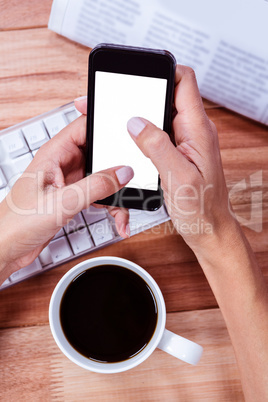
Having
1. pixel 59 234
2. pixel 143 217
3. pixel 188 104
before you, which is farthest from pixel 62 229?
pixel 188 104

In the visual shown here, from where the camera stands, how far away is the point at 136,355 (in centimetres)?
42

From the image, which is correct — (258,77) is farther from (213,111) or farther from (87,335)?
(87,335)

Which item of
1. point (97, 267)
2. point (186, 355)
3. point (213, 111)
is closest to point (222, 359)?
point (186, 355)

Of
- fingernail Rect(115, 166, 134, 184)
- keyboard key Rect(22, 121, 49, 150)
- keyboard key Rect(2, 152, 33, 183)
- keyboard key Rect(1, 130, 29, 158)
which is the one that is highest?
fingernail Rect(115, 166, 134, 184)

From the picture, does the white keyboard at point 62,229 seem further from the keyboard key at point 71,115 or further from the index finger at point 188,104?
the index finger at point 188,104

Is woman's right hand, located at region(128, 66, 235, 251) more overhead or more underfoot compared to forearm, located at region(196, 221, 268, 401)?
more overhead

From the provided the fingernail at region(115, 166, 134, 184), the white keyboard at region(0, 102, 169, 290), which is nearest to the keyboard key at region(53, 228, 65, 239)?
the white keyboard at region(0, 102, 169, 290)

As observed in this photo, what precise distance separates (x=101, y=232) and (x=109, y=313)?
11cm

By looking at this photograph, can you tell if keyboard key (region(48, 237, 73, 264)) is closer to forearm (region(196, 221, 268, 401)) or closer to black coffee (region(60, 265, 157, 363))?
black coffee (region(60, 265, 157, 363))

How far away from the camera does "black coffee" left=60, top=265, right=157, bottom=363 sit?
0.45 meters

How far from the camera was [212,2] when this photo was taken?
48 cm

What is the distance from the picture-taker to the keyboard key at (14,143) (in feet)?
1.55

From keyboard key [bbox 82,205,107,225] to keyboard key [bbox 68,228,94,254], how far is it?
0.6 inches

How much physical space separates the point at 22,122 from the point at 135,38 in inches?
7.8
